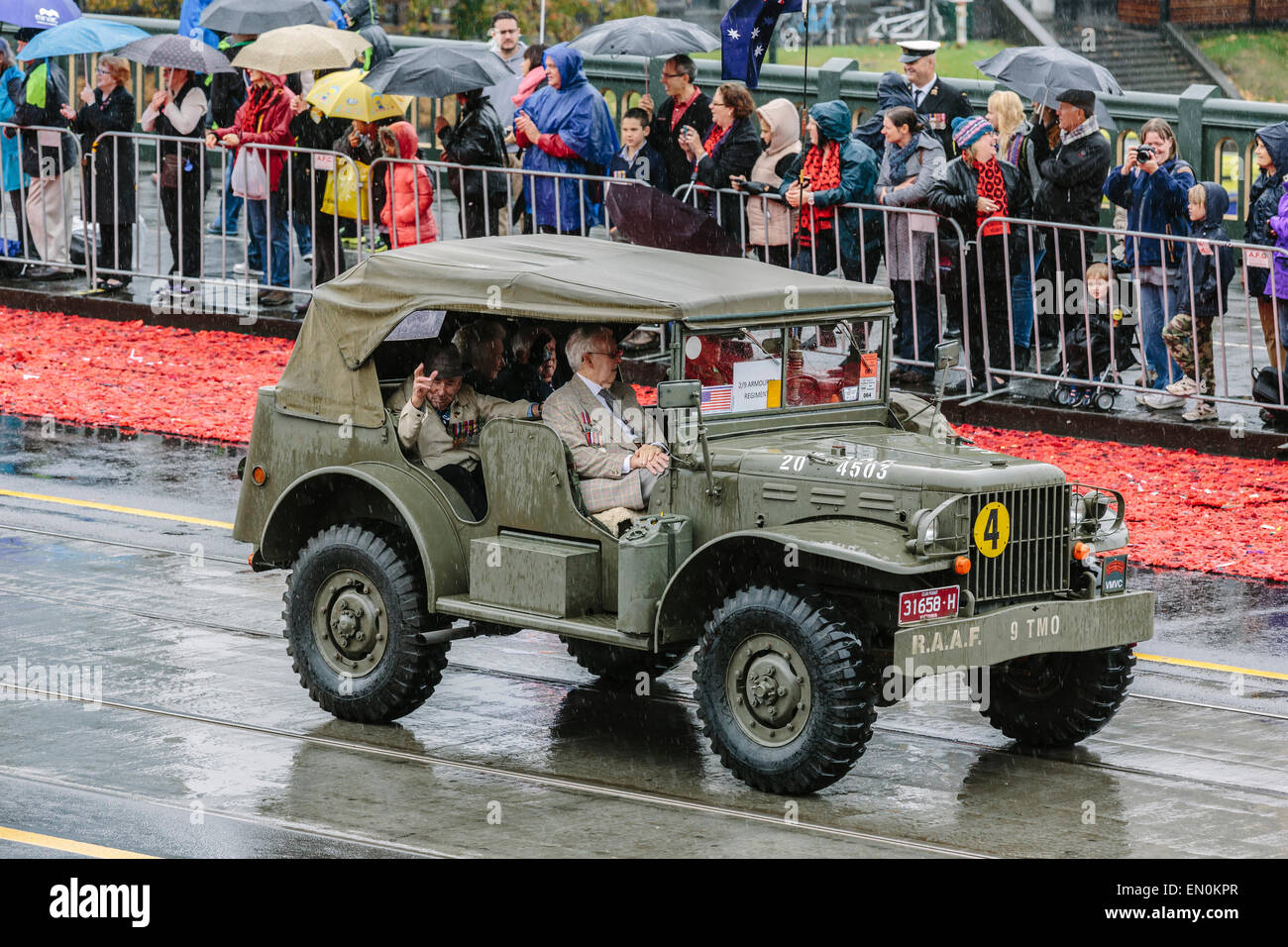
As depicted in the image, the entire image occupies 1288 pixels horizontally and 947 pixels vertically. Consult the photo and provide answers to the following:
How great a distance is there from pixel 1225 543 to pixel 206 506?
6.20 m

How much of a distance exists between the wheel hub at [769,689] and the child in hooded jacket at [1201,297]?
774cm

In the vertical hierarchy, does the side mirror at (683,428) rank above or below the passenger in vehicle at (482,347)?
below

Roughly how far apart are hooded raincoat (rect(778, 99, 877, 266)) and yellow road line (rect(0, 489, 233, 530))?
5.42 meters

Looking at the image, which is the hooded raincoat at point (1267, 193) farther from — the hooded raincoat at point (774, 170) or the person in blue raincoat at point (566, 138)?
the person in blue raincoat at point (566, 138)

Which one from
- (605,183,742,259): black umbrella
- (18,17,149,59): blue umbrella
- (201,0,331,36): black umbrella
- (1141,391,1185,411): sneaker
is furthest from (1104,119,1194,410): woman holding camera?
(18,17,149,59): blue umbrella

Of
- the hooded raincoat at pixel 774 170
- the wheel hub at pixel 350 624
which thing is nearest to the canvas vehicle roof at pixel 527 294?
the wheel hub at pixel 350 624

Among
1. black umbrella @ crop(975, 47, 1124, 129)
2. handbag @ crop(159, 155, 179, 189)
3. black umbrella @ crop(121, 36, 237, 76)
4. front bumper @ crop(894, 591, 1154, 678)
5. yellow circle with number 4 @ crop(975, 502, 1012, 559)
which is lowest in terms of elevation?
Answer: front bumper @ crop(894, 591, 1154, 678)

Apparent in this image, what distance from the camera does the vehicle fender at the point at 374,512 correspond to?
9305mm

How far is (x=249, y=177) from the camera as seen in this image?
1909 centimetres

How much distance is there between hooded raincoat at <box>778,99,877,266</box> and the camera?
1641cm

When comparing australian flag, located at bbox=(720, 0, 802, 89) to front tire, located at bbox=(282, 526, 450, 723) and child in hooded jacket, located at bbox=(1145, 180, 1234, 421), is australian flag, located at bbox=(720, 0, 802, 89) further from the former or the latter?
front tire, located at bbox=(282, 526, 450, 723)

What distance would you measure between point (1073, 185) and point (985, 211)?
65cm

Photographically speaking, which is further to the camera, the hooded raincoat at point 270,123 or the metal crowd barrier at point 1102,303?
the hooded raincoat at point 270,123

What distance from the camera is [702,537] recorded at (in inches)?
349
